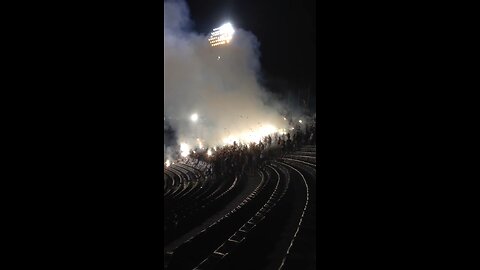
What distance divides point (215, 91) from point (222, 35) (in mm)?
5096

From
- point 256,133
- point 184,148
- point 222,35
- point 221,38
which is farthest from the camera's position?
point 184,148

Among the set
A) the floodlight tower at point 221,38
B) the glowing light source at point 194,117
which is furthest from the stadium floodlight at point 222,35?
the glowing light source at point 194,117

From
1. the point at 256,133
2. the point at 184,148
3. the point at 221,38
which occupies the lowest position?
the point at 184,148

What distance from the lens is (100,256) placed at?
1588 mm

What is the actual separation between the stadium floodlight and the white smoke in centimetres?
46

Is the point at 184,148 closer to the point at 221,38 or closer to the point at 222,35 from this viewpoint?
the point at 221,38

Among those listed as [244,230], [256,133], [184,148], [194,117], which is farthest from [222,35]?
[244,230]

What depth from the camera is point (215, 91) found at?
27.6 metres

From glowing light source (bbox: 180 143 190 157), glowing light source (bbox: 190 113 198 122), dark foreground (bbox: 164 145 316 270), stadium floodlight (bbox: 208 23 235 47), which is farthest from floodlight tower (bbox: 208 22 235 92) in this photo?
dark foreground (bbox: 164 145 316 270)

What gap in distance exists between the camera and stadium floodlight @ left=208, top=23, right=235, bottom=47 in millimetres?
26127

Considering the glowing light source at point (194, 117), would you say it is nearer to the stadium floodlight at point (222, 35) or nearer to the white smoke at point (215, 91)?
the white smoke at point (215, 91)

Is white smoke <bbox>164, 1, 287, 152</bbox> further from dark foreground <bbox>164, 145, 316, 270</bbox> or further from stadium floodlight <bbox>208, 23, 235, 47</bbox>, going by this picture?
dark foreground <bbox>164, 145, 316, 270</bbox>

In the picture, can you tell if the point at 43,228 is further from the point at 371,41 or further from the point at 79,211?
the point at 371,41

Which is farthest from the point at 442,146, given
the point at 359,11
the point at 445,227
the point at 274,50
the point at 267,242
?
the point at 274,50
